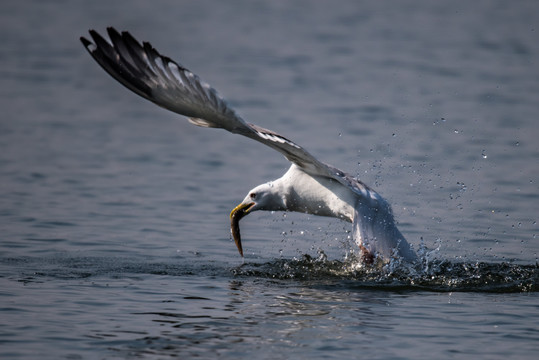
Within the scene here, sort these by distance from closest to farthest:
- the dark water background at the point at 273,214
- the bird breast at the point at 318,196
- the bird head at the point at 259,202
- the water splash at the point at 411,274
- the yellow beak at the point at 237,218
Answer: the dark water background at the point at 273,214
the water splash at the point at 411,274
the bird breast at the point at 318,196
the bird head at the point at 259,202
the yellow beak at the point at 237,218

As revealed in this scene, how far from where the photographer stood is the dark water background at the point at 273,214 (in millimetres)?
7777

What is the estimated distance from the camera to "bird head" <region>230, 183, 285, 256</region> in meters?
10.2

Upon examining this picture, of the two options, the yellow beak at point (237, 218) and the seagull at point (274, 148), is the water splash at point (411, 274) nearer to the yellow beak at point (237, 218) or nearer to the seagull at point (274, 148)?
the seagull at point (274, 148)

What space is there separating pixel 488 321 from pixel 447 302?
638 millimetres

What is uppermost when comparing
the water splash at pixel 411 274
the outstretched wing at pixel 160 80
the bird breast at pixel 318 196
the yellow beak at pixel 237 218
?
the outstretched wing at pixel 160 80

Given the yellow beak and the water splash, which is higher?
the yellow beak

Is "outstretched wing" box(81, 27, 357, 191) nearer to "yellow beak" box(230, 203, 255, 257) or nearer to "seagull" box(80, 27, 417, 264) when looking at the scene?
Answer: "seagull" box(80, 27, 417, 264)

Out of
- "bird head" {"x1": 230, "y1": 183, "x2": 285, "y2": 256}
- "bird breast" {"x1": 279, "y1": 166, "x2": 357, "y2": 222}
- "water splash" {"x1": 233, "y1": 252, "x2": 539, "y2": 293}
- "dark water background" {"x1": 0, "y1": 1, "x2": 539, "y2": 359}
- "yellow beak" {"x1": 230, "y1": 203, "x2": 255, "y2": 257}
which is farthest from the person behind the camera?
"yellow beak" {"x1": 230, "y1": 203, "x2": 255, "y2": 257}

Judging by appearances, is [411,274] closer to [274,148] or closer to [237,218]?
[274,148]

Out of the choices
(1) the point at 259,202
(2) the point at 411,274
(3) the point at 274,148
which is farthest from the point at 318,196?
(2) the point at 411,274

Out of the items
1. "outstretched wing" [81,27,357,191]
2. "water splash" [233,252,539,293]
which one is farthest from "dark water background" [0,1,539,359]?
"outstretched wing" [81,27,357,191]

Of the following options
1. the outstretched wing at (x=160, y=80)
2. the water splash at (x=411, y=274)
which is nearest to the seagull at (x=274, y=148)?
the outstretched wing at (x=160, y=80)

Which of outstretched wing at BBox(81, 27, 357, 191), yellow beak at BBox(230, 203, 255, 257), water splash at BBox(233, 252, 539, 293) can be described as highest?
outstretched wing at BBox(81, 27, 357, 191)

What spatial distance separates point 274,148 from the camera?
9.26 meters
